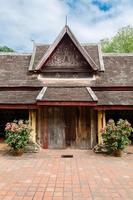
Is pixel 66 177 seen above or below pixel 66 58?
below

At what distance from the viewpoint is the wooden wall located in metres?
13.8

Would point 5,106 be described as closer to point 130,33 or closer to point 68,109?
point 68,109

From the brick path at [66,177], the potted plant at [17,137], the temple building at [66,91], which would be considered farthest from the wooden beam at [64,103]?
the brick path at [66,177]

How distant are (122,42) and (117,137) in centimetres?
2449

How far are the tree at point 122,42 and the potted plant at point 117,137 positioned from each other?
894 inches

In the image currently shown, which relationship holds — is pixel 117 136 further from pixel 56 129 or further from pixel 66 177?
pixel 66 177

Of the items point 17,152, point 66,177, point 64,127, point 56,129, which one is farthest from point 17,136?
point 66,177

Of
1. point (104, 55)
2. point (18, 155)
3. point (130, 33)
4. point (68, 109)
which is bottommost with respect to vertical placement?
point (18, 155)

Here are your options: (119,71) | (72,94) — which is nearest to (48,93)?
(72,94)

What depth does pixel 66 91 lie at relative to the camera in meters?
14.4

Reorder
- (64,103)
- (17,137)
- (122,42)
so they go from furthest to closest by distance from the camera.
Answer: (122,42) < (64,103) < (17,137)

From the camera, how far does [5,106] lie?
13664 millimetres

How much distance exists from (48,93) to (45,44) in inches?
211

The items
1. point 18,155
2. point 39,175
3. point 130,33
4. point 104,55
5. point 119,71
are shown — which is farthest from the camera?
point 130,33
